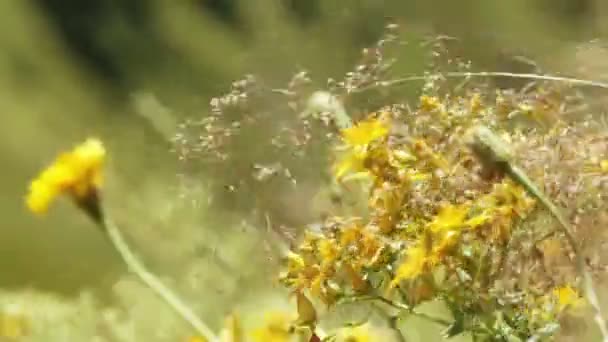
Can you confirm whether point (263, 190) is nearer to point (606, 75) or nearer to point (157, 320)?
point (157, 320)

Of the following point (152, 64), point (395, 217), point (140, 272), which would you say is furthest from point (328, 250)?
point (152, 64)

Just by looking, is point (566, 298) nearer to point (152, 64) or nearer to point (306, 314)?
point (306, 314)

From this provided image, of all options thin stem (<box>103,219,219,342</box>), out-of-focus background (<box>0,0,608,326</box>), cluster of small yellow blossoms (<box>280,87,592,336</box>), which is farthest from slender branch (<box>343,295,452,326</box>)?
out-of-focus background (<box>0,0,608,326</box>)

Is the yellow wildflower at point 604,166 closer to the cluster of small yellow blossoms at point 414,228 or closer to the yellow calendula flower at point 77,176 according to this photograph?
the cluster of small yellow blossoms at point 414,228

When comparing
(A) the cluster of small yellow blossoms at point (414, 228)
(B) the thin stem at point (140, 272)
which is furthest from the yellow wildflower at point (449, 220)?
(B) the thin stem at point (140, 272)

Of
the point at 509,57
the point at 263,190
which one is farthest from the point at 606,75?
the point at 263,190

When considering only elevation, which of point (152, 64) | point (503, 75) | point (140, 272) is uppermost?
point (152, 64)

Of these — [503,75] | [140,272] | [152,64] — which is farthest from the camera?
[152,64]
